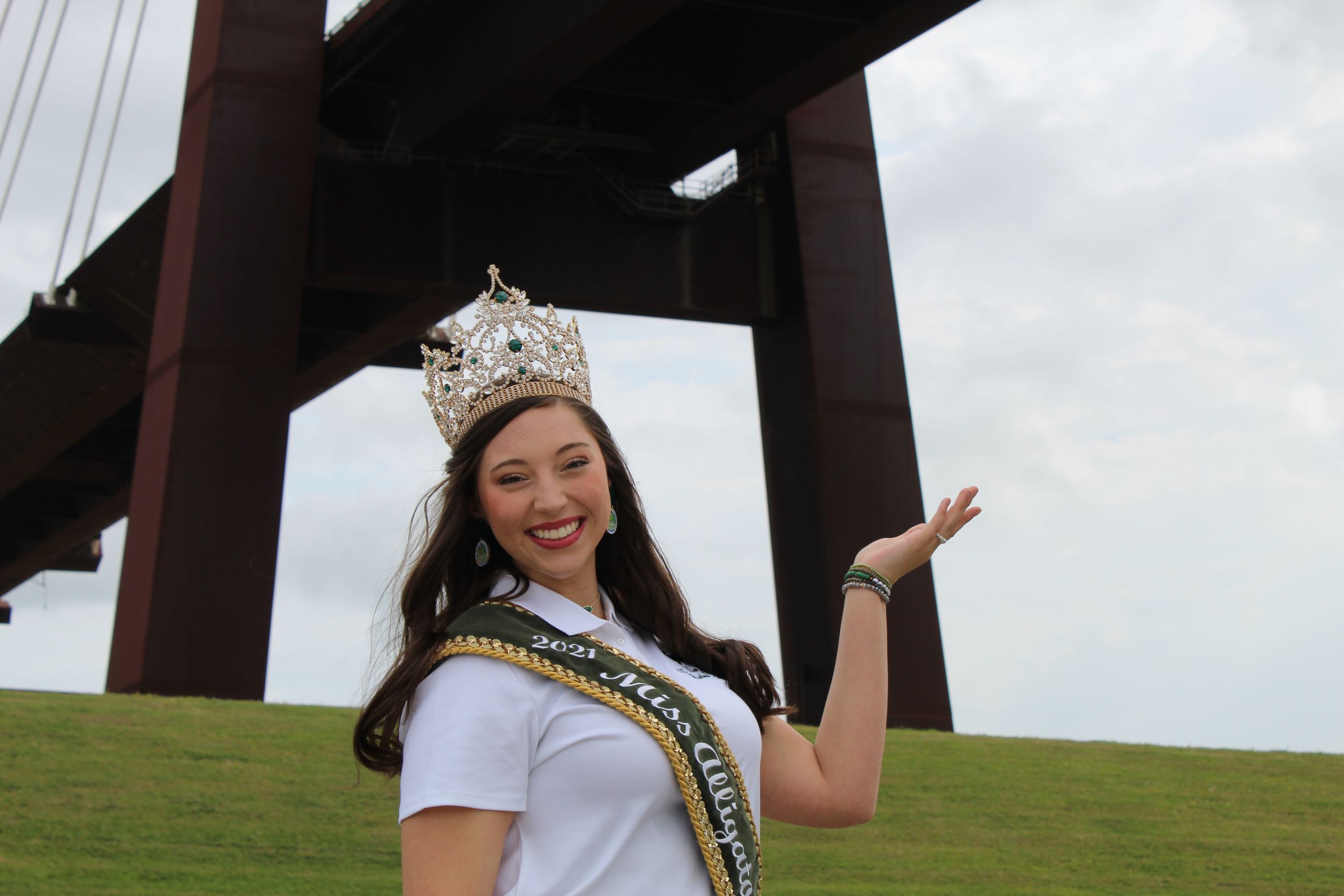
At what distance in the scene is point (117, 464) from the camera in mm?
28906

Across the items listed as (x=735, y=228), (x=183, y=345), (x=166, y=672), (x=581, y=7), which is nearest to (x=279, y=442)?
(x=183, y=345)

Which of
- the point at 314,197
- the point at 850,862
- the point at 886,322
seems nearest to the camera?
the point at 850,862

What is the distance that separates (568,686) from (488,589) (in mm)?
298

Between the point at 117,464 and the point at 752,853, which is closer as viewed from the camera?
the point at 752,853

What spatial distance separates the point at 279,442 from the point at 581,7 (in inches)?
198

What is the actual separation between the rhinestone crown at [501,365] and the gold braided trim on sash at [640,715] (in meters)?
0.38

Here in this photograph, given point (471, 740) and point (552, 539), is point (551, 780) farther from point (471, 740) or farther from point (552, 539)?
point (552, 539)

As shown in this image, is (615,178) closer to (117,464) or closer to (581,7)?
(581,7)

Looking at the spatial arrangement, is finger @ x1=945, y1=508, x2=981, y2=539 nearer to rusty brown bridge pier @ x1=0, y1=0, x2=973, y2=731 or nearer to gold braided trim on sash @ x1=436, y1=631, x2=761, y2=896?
gold braided trim on sash @ x1=436, y1=631, x2=761, y2=896

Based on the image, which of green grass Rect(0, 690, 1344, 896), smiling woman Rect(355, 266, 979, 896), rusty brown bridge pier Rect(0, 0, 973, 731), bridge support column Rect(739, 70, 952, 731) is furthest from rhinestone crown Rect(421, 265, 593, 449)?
bridge support column Rect(739, 70, 952, 731)

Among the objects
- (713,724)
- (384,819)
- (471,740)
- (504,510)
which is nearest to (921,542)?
(713,724)

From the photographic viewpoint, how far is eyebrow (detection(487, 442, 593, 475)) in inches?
84.6

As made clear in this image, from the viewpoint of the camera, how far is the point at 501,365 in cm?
225

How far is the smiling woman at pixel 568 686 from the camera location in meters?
1.88
